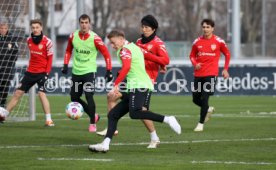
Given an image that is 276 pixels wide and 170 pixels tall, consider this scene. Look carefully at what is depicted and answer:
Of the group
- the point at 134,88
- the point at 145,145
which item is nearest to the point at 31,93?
the point at 145,145

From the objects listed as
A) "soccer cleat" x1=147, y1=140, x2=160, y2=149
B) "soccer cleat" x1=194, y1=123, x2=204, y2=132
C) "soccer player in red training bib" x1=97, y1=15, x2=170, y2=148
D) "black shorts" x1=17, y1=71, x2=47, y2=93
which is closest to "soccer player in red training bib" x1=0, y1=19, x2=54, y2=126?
"black shorts" x1=17, y1=71, x2=47, y2=93

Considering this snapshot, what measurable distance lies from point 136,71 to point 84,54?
142 inches

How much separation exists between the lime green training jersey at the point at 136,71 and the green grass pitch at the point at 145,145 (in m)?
1.00

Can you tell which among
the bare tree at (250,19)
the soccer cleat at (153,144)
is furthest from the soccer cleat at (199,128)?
the bare tree at (250,19)

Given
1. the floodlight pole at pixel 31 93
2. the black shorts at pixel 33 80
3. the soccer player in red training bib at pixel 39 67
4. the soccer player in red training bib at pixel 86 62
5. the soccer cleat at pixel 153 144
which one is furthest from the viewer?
the floodlight pole at pixel 31 93

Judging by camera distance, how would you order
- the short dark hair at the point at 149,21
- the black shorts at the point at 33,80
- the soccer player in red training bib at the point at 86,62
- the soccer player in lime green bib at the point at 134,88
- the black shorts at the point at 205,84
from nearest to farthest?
the soccer player in lime green bib at the point at 134,88, the short dark hair at the point at 149,21, the soccer player in red training bib at the point at 86,62, the black shorts at the point at 205,84, the black shorts at the point at 33,80

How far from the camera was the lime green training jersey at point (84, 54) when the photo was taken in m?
17.3

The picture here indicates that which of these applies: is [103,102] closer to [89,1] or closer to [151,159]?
[151,159]

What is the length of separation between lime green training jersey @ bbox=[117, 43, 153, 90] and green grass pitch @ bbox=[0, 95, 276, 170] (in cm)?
100

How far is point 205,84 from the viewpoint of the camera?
18016 mm

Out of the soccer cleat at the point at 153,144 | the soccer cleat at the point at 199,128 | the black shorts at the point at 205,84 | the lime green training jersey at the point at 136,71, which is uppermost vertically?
the lime green training jersey at the point at 136,71

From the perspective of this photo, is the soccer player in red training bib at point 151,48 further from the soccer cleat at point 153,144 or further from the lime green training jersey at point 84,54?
the lime green training jersey at point 84,54

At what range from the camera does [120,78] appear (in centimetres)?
1352

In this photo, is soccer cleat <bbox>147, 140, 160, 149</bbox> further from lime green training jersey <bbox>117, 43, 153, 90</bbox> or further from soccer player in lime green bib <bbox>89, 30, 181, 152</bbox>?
lime green training jersey <bbox>117, 43, 153, 90</bbox>
